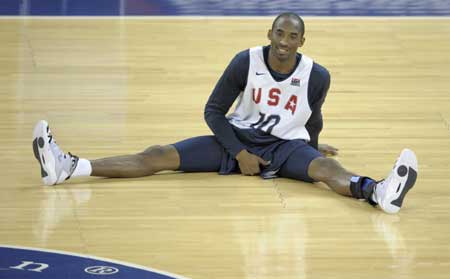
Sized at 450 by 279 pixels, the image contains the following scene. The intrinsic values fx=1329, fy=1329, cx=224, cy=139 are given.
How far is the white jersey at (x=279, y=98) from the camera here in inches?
294

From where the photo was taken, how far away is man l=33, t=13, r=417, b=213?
7.43 m

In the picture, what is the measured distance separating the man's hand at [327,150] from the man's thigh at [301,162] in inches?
18.8

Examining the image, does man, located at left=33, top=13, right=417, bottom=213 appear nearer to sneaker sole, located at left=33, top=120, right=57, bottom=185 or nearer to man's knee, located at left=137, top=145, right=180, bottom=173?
man's knee, located at left=137, top=145, right=180, bottom=173

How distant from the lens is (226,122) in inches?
295

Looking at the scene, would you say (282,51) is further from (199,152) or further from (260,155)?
(199,152)

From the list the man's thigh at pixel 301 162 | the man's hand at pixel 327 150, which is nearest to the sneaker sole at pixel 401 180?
the man's thigh at pixel 301 162

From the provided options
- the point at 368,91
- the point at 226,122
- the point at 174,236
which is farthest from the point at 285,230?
the point at 368,91

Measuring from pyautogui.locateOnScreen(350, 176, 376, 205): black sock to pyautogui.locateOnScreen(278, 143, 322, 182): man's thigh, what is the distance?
1.09ft

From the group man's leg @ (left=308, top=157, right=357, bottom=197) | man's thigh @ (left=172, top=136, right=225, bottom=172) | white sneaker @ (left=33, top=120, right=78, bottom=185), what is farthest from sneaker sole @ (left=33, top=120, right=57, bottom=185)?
man's leg @ (left=308, top=157, right=357, bottom=197)

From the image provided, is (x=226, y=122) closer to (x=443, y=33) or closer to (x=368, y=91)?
(x=368, y=91)

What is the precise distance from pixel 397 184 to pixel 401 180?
3cm

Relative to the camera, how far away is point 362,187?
23.2 ft

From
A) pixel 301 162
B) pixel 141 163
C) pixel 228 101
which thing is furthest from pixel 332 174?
pixel 141 163

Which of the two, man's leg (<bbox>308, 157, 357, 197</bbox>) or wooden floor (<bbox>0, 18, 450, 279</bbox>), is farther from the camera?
man's leg (<bbox>308, 157, 357, 197</bbox>)
